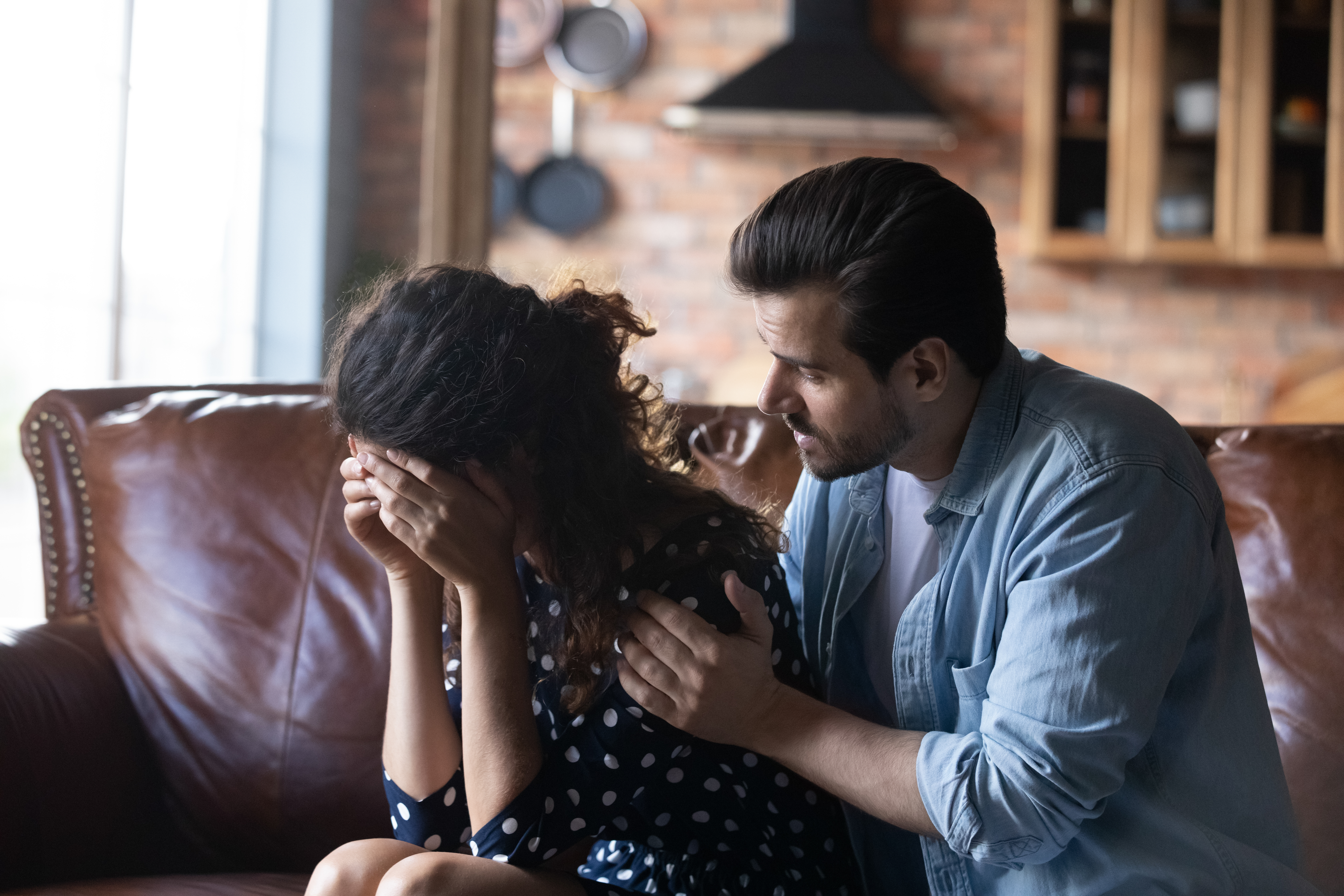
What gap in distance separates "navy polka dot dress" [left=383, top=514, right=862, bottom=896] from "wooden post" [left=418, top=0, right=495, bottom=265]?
1.45m

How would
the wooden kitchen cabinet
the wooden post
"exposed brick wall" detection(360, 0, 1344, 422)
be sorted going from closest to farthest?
1. the wooden post
2. the wooden kitchen cabinet
3. "exposed brick wall" detection(360, 0, 1344, 422)

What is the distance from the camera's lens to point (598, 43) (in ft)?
13.9

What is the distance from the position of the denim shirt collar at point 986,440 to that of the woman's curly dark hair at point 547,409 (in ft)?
0.69

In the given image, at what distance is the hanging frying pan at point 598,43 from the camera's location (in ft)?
13.8

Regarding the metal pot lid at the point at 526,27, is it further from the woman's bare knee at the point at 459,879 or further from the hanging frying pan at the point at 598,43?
the woman's bare knee at the point at 459,879

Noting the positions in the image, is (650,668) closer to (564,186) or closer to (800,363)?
(800,363)

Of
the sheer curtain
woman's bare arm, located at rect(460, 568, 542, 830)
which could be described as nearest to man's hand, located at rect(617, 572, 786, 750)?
woman's bare arm, located at rect(460, 568, 542, 830)

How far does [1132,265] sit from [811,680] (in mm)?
3515

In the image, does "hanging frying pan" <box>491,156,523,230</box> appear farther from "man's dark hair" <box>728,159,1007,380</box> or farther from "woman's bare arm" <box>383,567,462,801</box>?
"man's dark hair" <box>728,159,1007,380</box>

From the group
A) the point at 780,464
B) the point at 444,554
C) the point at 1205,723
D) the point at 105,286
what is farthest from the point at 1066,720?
the point at 105,286

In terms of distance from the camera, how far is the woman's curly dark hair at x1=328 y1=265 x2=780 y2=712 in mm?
1031

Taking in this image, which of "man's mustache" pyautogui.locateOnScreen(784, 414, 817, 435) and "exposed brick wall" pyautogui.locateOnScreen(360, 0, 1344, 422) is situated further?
"exposed brick wall" pyautogui.locateOnScreen(360, 0, 1344, 422)

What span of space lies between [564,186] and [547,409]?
3329mm

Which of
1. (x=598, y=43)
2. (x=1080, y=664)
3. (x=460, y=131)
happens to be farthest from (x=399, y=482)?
(x=598, y=43)
